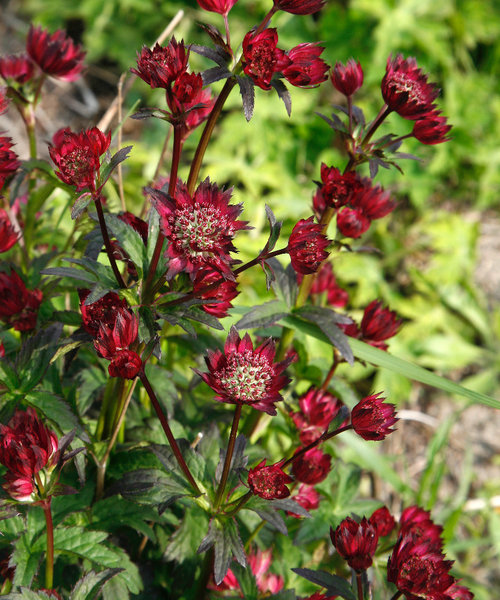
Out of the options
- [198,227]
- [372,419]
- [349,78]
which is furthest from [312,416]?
[349,78]

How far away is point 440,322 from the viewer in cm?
280

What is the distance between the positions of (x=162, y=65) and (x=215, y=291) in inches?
13.0

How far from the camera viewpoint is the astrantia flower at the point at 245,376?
0.87 m

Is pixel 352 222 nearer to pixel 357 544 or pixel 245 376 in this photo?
pixel 245 376

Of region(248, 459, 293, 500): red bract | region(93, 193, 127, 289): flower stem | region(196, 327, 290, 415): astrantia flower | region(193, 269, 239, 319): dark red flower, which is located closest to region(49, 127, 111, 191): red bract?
region(93, 193, 127, 289): flower stem

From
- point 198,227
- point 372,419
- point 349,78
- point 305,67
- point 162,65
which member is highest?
point 349,78

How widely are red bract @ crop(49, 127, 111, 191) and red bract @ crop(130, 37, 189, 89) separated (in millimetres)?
107

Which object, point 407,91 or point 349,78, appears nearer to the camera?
point 407,91

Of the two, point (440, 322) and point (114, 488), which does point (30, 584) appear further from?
point (440, 322)

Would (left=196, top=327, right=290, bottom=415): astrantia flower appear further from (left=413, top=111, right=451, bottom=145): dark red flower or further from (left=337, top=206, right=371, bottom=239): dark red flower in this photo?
(left=413, top=111, right=451, bottom=145): dark red flower

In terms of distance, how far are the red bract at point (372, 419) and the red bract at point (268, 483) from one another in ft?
0.43

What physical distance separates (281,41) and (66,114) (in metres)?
1.27

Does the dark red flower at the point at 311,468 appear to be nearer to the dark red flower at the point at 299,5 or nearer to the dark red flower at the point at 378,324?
the dark red flower at the point at 378,324

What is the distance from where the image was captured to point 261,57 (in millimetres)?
846
